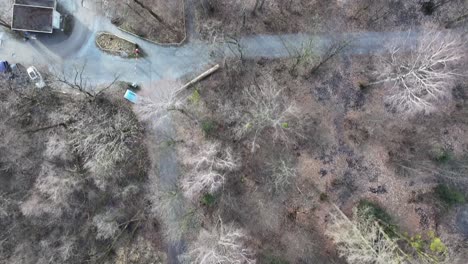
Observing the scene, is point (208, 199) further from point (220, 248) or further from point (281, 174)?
point (281, 174)

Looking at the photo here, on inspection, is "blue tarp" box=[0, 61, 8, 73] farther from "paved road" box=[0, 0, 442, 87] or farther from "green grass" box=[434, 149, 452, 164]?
"green grass" box=[434, 149, 452, 164]

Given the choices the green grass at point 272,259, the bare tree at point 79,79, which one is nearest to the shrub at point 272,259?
the green grass at point 272,259

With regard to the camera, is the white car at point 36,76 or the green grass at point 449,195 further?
the white car at point 36,76

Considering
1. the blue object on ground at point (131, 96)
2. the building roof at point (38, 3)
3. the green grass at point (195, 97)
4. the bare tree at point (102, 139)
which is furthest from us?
the green grass at point (195, 97)

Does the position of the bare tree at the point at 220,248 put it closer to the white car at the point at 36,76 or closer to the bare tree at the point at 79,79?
the bare tree at the point at 79,79

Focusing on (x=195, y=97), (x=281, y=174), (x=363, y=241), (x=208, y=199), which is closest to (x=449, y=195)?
(x=363, y=241)

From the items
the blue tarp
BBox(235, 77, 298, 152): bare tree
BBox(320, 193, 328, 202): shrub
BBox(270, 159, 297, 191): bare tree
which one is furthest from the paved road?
BBox(320, 193, 328, 202): shrub

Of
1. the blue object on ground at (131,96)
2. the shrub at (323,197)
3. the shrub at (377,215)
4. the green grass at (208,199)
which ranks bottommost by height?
the green grass at (208,199)

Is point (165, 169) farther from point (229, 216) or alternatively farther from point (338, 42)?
point (338, 42)
